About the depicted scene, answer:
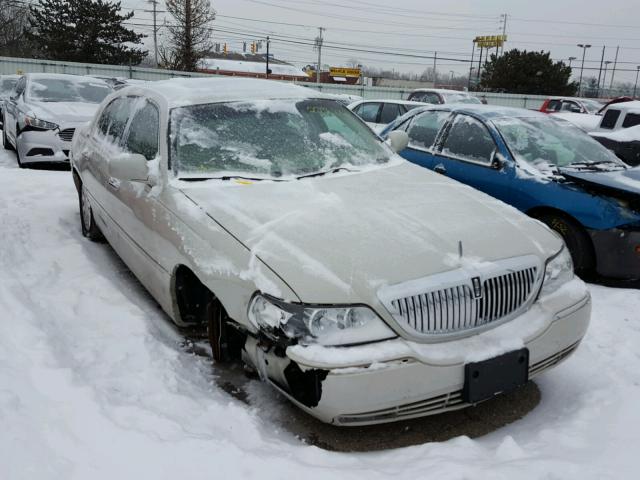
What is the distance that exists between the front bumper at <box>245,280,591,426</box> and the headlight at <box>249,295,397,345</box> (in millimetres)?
39

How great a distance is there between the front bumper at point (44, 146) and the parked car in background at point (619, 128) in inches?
332

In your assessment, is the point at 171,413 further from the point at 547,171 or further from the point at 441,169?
the point at 441,169

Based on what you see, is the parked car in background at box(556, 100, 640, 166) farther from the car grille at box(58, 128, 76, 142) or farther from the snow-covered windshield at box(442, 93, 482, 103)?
the car grille at box(58, 128, 76, 142)

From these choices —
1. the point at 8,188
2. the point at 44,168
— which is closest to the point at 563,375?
the point at 8,188

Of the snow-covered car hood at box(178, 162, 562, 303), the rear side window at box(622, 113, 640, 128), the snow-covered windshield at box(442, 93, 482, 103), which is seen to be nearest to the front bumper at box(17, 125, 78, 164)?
the snow-covered car hood at box(178, 162, 562, 303)

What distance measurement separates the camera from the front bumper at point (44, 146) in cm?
893

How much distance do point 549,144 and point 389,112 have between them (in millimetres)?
7310

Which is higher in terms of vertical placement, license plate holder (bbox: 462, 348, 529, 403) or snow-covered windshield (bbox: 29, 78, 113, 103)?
snow-covered windshield (bbox: 29, 78, 113, 103)

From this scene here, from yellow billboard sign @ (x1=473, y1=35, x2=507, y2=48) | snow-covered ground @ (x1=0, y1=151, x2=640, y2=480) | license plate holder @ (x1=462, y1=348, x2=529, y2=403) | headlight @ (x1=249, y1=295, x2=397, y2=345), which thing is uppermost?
yellow billboard sign @ (x1=473, y1=35, x2=507, y2=48)

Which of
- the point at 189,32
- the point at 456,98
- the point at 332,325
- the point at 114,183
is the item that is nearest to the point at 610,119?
the point at 456,98

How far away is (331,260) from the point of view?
263cm

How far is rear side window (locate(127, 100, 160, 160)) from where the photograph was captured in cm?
387

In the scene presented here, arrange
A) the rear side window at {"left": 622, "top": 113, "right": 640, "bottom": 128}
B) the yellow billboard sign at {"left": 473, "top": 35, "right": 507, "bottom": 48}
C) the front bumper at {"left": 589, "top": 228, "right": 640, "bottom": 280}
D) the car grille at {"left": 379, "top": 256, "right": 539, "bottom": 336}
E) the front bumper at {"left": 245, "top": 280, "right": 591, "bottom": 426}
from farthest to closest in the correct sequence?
the yellow billboard sign at {"left": 473, "top": 35, "right": 507, "bottom": 48}, the rear side window at {"left": 622, "top": 113, "right": 640, "bottom": 128}, the front bumper at {"left": 589, "top": 228, "right": 640, "bottom": 280}, the car grille at {"left": 379, "top": 256, "right": 539, "bottom": 336}, the front bumper at {"left": 245, "top": 280, "right": 591, "bottom": 426}

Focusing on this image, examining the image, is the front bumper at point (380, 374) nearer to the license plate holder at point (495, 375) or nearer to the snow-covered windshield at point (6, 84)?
the license plate holder at point (495, 375)
